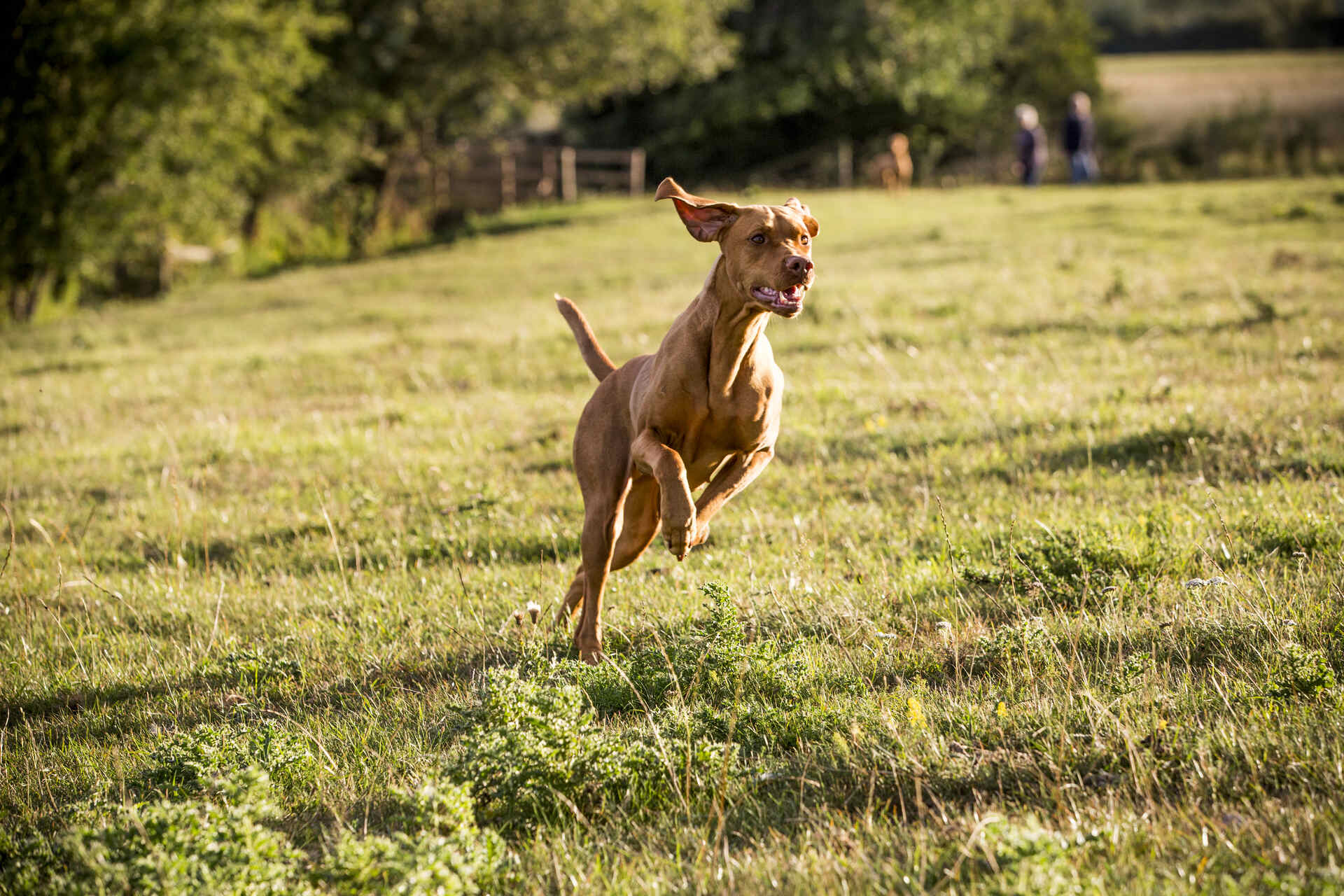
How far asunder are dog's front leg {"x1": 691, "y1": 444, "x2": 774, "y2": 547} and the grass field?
336 millimetres

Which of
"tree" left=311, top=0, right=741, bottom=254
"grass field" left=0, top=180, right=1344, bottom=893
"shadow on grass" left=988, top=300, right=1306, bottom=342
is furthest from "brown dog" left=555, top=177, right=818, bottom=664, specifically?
"tree" left=311, top=0, right=741, bottom=254

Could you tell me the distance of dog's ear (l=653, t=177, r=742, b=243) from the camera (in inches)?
165

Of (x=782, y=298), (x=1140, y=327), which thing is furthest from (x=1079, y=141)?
(x=782, y=298)

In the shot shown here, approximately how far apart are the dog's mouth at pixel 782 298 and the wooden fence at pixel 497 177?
29526mm

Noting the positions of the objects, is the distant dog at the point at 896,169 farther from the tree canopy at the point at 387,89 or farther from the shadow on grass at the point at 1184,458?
the shadow on grass at the point at 1184,458

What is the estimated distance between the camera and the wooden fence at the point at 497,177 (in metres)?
33.0

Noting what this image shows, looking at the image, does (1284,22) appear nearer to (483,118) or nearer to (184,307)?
(483,118)

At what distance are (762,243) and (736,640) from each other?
1.46m

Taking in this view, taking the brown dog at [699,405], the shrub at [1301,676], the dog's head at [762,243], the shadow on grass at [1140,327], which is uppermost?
the dog's head at [762,243]

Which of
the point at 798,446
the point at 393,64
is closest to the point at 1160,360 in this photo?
the point at 798,446

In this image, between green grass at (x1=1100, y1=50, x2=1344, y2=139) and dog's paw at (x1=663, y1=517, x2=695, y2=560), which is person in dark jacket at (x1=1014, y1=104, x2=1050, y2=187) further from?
dog's paw at (x1=663, y1=517, x2=695, y2=560)

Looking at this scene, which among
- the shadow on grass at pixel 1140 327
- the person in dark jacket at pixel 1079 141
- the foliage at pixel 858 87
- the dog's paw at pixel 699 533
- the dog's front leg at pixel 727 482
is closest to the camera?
the dog's paw at pixel 699 533

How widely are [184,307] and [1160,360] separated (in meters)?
16.8

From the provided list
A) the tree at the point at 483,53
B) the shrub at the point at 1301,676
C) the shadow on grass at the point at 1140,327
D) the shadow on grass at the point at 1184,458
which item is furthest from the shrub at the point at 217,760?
the tree at the point at 483,53
